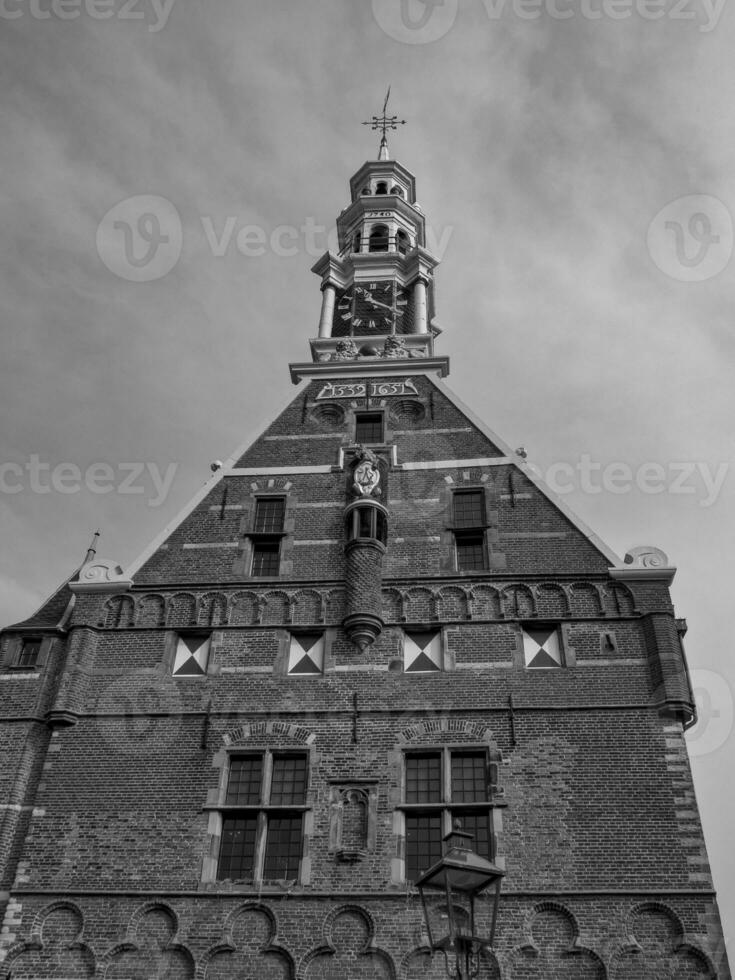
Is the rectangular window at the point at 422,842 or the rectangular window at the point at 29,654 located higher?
the rectangular window at the point at 29,654

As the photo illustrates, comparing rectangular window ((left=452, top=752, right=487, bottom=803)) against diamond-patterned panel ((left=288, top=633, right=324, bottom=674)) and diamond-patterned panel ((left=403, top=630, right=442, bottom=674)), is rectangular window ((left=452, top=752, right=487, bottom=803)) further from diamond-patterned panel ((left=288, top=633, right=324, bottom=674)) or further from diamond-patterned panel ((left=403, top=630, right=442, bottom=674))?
diamond-patterned panel ((left=288, top=633, right=324, bottom=674))

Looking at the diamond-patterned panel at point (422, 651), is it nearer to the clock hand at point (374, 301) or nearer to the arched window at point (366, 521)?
the arched window at point (366, 521)

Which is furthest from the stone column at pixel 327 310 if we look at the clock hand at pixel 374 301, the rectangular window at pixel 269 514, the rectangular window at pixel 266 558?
the rectangular window at pixel 266 558

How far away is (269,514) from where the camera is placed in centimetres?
1811

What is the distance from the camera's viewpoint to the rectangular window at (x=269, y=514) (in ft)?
58.5

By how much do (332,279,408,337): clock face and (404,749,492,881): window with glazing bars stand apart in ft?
41.5

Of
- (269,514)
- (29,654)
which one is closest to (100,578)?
(29,654)

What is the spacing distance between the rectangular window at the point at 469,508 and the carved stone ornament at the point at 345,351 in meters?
5.53

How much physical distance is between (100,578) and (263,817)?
5.40m

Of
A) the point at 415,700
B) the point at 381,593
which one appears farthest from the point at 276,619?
the point at 415,700

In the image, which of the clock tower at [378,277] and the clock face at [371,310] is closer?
the clock tower at [378,277]

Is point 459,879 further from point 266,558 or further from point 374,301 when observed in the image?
point 374,301

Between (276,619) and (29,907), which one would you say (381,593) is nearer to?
(276,619)

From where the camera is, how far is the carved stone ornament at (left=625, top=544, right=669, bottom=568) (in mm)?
16234
